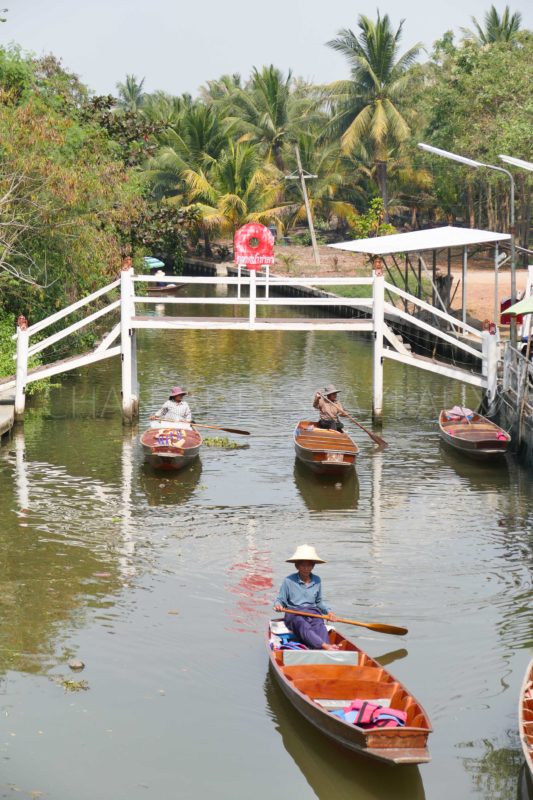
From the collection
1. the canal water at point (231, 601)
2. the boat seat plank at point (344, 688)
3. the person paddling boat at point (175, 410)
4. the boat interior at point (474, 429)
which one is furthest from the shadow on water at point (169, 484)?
the boat seat plank at point (344, 688)

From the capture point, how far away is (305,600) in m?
13.5

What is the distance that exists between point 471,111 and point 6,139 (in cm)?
3648

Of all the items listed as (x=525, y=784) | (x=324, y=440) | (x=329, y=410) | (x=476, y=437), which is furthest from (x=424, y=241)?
(x=525, y=784)

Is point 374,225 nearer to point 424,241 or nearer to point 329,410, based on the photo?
point 424,241

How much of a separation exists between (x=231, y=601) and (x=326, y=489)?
7049 mm

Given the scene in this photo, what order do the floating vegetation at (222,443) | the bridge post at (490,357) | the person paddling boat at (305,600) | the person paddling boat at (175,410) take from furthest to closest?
the bridge post at (490,357)
the floating vegetation at (222,443)
the person paddling boat at (175,410)
the person paddling boat at (305,600)

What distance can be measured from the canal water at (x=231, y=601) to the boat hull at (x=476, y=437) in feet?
1.12

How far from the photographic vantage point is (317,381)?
117 ft

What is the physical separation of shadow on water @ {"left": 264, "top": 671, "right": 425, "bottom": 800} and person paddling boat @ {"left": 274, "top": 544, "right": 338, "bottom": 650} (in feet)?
4.19

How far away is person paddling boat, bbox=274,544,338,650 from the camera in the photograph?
13.3 m

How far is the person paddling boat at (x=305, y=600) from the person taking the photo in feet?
43.7

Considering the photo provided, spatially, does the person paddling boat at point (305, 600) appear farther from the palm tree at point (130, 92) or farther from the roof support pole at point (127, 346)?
the palm tree at point (130, 92)

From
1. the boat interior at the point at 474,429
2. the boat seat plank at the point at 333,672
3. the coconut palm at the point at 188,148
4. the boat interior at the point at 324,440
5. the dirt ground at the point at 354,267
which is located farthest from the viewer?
the coconut palm at the point at 188,148

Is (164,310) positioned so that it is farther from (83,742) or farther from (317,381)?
(83,742)
